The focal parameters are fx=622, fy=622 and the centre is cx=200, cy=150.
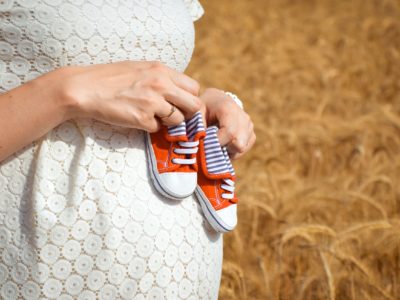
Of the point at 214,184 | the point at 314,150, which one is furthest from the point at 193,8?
the point at 314,150

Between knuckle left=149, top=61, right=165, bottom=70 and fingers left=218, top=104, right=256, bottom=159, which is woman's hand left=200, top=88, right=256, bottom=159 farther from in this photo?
knuckle left=149, top=61, right=165, bottom=70

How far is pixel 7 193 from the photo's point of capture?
971mm

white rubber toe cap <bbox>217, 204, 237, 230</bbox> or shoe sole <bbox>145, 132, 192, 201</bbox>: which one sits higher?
shoe sole <bbox>145, 132, 192, 201</bbox>

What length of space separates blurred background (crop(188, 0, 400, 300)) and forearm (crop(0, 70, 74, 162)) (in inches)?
37.7

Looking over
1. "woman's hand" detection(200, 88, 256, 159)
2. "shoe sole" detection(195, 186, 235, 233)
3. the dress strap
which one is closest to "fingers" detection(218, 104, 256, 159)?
"woman's hand" detection(200, 88, 256, 159)

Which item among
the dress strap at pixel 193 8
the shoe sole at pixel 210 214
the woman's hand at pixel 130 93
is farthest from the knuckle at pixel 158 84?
the dress strap at pixel 193 8

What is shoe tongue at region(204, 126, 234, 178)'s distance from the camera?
109 centimetres

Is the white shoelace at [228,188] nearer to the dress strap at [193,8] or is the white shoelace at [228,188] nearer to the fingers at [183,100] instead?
the fingers at [183,100]

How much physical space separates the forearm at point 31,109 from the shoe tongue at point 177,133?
0.63 feet

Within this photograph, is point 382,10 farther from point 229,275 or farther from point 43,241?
point 43,241

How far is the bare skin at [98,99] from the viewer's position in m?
0.90

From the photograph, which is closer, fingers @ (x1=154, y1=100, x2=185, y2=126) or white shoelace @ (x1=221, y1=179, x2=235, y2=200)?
fingers @ (x1=154, y1=100, x2=185, y2=126)

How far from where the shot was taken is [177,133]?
40.6 inches

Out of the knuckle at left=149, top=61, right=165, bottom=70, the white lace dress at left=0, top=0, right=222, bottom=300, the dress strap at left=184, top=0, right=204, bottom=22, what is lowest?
the white lace dress at left=0, top=0, right=222, bottom=300
